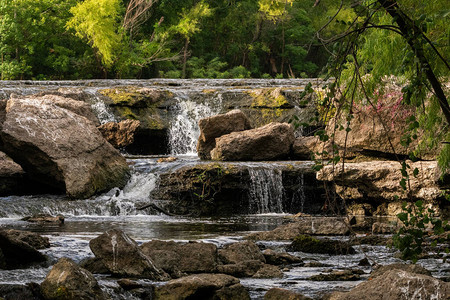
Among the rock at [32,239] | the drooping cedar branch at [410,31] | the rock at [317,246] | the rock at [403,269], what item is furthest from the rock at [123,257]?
the drooping cedar branch at [410,31]

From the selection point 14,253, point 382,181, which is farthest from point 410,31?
point 382,181

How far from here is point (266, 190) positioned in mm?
14461

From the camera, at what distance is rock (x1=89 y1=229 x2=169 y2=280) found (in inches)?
267

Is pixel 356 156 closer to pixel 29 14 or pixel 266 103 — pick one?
pixel 266 103

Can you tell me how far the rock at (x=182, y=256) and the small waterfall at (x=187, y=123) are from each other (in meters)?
12.5

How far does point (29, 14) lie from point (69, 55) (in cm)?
388

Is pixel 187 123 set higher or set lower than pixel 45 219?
higher

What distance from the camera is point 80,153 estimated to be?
46.7 ft

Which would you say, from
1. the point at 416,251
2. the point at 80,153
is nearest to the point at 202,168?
the point at 80,153

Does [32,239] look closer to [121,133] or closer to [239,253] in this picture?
[239,253]

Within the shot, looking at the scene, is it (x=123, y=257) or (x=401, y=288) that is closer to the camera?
(x=401, y=288)

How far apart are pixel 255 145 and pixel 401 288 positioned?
11405 mm

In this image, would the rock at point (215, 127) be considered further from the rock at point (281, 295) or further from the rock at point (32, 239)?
the rock at point (281, 295)

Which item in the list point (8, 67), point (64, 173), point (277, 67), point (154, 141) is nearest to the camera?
point (64, 173)
